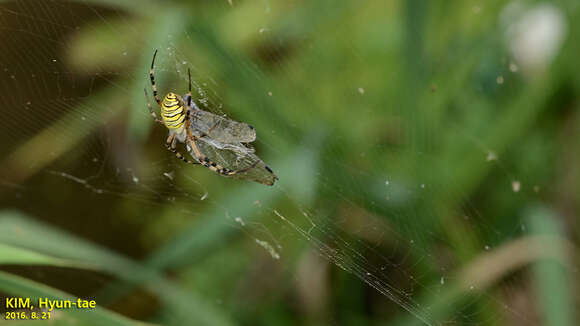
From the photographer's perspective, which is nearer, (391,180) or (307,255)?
(391,180)

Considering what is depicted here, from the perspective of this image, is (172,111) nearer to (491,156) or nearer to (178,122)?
(178,122)

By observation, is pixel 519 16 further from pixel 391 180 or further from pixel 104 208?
pixel 104 208

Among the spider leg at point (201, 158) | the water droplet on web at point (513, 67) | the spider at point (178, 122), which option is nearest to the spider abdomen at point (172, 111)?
the spider at point (178, 122)

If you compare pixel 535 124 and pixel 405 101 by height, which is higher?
pixel 535 124

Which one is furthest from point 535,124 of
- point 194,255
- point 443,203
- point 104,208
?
point 104,208

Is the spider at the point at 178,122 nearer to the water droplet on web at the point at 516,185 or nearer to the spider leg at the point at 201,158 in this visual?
the spider leg at the point at 201,158

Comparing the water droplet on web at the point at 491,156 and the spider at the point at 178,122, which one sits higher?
the water droplet on web at the point at 491,156

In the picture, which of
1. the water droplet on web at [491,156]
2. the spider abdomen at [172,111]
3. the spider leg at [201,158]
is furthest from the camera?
the water droplet on web at [491,156]
